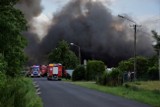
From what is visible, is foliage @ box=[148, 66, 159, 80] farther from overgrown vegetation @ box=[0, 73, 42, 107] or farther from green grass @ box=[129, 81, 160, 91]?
overgrown vegetation @ box=[0, 73, 42, 107]

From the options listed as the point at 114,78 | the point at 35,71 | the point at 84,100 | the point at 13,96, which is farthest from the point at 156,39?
the point at 13,96

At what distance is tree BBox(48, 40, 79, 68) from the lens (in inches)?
5012

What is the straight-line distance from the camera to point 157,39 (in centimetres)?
10012

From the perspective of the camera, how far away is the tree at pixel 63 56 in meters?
127

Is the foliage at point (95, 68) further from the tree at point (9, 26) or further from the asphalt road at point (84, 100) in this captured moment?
the tree at point (9, 26)

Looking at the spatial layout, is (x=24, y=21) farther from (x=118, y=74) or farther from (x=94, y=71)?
(x=94, y=71)

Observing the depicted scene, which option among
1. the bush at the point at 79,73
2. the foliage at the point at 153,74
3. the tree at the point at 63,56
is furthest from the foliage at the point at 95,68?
the tree at the point at 63,56

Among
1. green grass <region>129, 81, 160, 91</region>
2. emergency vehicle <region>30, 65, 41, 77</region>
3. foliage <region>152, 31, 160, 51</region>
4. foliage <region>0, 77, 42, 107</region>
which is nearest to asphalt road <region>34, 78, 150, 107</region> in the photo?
green grass <region>129, 81, 160, 91</region>

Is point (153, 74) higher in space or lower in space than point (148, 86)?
higher

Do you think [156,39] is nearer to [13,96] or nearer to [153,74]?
[153,74]

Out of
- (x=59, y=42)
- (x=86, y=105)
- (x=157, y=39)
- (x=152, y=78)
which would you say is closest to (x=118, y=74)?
(x=152, y=78)

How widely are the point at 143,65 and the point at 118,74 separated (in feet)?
158

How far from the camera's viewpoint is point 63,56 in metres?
130

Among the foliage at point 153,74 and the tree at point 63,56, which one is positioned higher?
the tree at point 63,56
